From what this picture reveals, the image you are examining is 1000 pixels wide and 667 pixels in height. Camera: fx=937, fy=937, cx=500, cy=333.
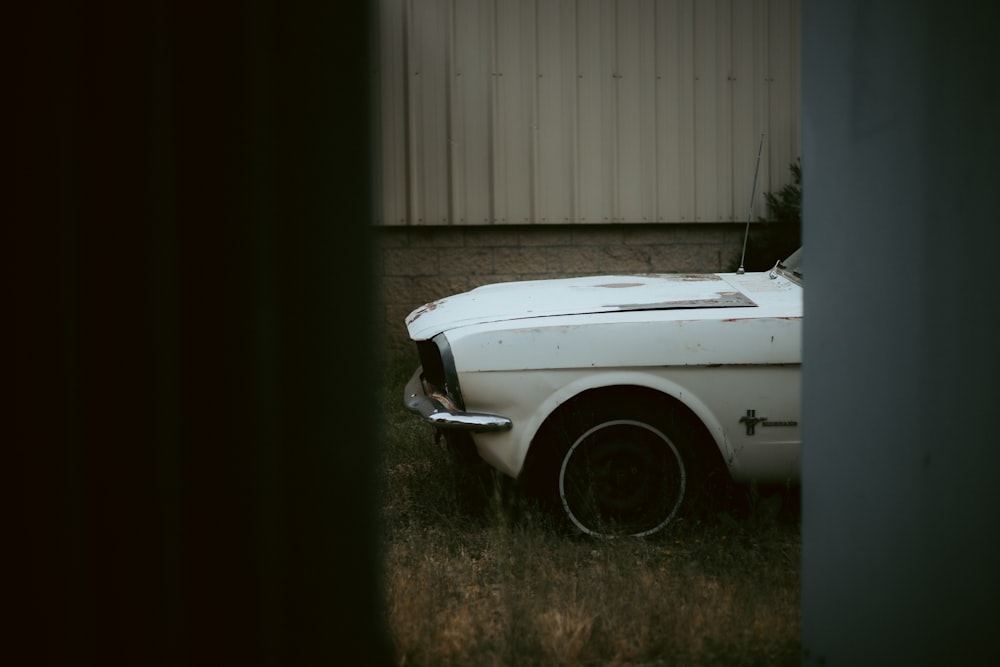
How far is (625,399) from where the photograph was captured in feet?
12.3

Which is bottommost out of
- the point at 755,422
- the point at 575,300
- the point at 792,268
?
the point at 755,422

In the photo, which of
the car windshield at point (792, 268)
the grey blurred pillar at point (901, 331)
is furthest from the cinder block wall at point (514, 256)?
the grey blurred pillar at point (901, 331)

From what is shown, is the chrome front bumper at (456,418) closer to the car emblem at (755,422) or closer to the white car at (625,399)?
the white car at (625,399)

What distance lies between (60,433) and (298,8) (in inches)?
28.7

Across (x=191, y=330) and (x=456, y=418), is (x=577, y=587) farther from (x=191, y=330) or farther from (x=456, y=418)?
(x=191, y=330)

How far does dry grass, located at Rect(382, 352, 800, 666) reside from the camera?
9.00 feet

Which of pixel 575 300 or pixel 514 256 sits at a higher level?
pixel 514 256

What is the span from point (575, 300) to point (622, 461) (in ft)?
2.32

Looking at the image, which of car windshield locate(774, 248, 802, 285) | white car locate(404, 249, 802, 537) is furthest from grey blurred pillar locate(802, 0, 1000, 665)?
car windshield locate(774, 248, 802, 285)

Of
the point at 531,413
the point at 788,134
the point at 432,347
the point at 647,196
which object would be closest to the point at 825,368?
the point at 531,413

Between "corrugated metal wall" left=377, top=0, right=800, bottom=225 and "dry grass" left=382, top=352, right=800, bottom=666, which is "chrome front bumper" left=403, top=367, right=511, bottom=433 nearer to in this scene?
"dry grass" left=382, top=352, right=800, bottom=666

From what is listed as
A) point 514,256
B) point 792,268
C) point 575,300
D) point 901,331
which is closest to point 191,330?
point 901,331

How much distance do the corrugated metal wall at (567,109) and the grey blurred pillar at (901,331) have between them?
5.76 metres

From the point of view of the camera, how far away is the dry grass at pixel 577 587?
2.74m
